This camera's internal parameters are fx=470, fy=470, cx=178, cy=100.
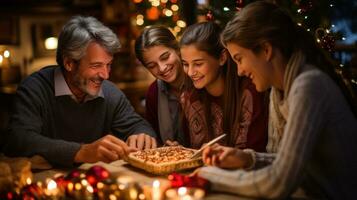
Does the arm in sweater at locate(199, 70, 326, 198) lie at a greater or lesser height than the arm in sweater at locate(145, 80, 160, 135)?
greater

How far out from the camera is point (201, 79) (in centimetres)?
250

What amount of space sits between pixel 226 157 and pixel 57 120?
3.93ft

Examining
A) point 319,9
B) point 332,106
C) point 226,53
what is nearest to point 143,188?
point 332,106

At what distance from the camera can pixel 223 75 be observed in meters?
2.58

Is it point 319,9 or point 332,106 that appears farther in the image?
point 319,9

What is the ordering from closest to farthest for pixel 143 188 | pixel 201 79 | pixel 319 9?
pixel 143 188, pixel 201 79, pixel 319 9

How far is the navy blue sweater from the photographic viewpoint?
2236 mm

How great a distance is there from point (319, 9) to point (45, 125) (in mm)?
1913

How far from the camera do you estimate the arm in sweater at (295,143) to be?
1.56 m

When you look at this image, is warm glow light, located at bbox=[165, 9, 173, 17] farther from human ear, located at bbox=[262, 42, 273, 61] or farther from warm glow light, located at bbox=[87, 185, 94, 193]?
warm glow light, located at bbox=[87, 185, 94, 193]

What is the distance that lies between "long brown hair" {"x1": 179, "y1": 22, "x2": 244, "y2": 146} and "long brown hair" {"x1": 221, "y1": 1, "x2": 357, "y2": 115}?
0.61 meters

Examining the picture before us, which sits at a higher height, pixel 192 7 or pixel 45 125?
pixel 192 7

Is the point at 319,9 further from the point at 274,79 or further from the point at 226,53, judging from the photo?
the point at 274,79

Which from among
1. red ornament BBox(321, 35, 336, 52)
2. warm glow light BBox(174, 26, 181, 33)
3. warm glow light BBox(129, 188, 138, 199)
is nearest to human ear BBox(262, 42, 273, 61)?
warm glow light BBox(129, 188, 138, 199)
